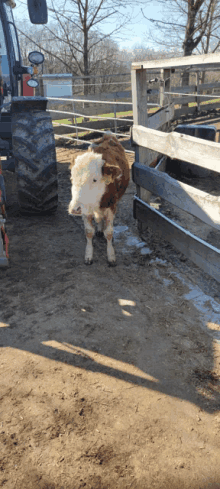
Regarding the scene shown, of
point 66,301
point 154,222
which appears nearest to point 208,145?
point 154,222

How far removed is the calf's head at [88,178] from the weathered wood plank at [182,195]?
596 millimetres

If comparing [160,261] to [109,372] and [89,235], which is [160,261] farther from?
[109,372]

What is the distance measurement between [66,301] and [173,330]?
988 millimetres

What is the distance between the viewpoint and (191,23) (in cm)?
1556

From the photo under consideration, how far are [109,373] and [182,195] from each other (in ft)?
5.81

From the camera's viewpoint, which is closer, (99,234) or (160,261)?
(160,261)

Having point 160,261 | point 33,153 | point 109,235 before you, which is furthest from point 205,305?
point 33,153

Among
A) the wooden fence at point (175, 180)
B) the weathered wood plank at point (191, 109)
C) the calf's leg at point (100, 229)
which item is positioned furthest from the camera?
the weathered wood plank at point (191, 109)

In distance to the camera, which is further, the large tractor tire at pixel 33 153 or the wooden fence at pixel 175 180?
the large tractor tire at pixel 33 153

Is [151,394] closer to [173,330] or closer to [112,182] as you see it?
[173,330]

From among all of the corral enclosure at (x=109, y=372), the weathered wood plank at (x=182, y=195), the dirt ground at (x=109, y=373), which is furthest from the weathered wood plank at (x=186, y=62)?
the dirt ground at (x=109, y=373)

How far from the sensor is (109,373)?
7.77 ft

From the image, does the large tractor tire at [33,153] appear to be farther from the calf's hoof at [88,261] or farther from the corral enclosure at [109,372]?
the calf's hoof at [88,261]

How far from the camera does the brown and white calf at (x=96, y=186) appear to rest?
3234mm
